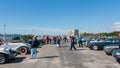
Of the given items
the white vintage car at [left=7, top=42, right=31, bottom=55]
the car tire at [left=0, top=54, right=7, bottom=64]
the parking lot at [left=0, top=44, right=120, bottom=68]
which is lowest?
the parking lot at [left=0, top=44, right=120, bottom=68]

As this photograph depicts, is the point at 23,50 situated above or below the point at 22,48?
below

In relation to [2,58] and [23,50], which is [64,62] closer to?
[2,58]

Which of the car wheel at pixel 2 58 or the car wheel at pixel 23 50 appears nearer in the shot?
the car wheel at pixel 2 58

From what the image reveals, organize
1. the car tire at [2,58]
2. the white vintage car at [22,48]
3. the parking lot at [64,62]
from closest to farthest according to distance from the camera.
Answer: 1. the parking lot at [64,62]
2. the car tire at [2,58]
3. the white vintage car at [22,48]

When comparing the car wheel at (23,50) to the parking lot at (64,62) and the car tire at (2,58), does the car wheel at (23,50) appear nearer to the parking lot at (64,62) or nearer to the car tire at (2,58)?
the parking lot at (64,62)

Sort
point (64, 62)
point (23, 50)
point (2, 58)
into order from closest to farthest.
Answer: point (64, 62) → point (2, 58) → point (23, 50)

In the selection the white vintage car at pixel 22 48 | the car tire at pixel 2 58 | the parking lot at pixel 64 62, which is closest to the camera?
the parking lot at pixel 64 62

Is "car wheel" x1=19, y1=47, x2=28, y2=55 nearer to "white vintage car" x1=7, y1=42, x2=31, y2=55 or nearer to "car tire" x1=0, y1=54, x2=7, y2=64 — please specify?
"white vintage car" x1=7, y1=42, x2=31, y2=55

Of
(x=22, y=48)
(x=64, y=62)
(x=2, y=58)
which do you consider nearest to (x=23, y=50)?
(x=22, y=48)

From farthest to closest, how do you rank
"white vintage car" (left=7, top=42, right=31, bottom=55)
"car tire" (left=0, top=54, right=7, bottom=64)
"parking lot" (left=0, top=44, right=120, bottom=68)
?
"white vintage car" (left=7, top=42, right=31, bottom=55) → "car tire" (left=0, top=54, right=7, bottom=64) → "parking lot" (left=0, top=44, right=120, bottom=68)

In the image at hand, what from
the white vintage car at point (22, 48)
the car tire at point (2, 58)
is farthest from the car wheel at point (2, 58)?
the white vintage car at point (22, 48)

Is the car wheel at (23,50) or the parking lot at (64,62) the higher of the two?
the car wheel at (23,50)

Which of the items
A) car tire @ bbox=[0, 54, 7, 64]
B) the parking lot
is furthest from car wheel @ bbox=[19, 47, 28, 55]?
car tire @ bbox=[0, 54, 7, 64]

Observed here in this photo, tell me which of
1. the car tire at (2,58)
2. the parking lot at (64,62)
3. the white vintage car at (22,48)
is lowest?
the parking lot at (64,62)
